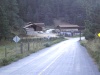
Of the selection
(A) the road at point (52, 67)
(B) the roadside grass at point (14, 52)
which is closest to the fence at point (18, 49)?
(B) the roadside grass at point (14, 52)

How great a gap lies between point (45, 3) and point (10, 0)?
72.3m

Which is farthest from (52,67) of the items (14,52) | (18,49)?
(18,49)

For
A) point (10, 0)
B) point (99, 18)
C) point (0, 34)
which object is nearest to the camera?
point (99, 18)

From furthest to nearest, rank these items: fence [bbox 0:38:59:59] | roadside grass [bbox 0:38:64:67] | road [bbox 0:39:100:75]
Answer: fence [bbox 0:38:59:59]
roadside grass [bbox 0:38:64:67]
road [bbox 0:39:100:75]

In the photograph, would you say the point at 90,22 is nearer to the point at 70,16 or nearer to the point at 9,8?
the point at 9,8

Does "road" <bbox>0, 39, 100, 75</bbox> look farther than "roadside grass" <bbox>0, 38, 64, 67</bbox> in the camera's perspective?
No

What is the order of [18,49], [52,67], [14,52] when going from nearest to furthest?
1. [52,67]
2. [14,52]
3. [18,49]

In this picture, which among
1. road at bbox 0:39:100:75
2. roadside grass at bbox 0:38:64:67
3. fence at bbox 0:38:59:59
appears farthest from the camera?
fence at bbox 0:38:59:59

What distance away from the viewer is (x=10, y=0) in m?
87.9

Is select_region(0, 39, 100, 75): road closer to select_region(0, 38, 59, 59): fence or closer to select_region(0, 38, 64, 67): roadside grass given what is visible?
select_region(0, 38, 64, 67): roadside grass

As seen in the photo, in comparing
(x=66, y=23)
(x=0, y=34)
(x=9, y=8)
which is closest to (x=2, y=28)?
(x=0, y=34)

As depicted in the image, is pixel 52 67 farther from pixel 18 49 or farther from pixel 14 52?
pixel 18 49

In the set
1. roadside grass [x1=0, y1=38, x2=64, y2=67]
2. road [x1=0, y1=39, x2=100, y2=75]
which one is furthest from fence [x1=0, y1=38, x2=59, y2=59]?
road [x1=0, y1=39, x2=100, y2=75]

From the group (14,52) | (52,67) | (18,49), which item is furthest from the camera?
(18,49)
